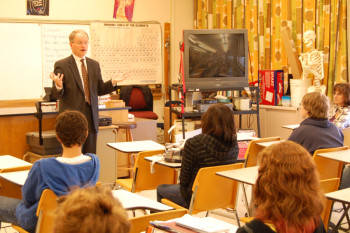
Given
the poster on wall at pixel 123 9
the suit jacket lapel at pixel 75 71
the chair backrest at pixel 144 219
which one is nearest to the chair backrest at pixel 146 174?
the suit jacket lapel at pixel 75 71

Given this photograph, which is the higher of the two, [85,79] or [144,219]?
[85,79]

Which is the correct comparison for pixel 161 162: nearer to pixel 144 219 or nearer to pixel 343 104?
pixel 144 219

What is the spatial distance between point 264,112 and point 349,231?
3367 mm

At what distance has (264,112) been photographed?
7.46m

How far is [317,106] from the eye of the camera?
Answer: 4.12 metres

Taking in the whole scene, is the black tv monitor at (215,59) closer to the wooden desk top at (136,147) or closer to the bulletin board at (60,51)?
the wooden desk top at (136,147)

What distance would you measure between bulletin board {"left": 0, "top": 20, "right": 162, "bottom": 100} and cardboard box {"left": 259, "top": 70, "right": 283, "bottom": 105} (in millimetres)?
2394

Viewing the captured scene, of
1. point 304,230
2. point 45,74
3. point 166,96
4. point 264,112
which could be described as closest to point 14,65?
point 45,74

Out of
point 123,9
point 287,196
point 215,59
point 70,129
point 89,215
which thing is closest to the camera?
point 89,215

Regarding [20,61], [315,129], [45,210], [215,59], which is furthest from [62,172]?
[20,61]

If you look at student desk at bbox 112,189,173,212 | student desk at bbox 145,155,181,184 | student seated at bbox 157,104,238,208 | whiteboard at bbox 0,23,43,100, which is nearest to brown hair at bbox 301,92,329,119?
student seated at bbox 157,104,238,208

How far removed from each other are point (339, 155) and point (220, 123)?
3.24 ft

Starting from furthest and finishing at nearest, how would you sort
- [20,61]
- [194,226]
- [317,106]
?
1. [20,61]
2. [317,106]
3. [194,226]

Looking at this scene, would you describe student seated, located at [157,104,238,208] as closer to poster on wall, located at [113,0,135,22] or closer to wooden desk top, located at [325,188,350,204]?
wooden desk top, located at [325,188,350,204]
